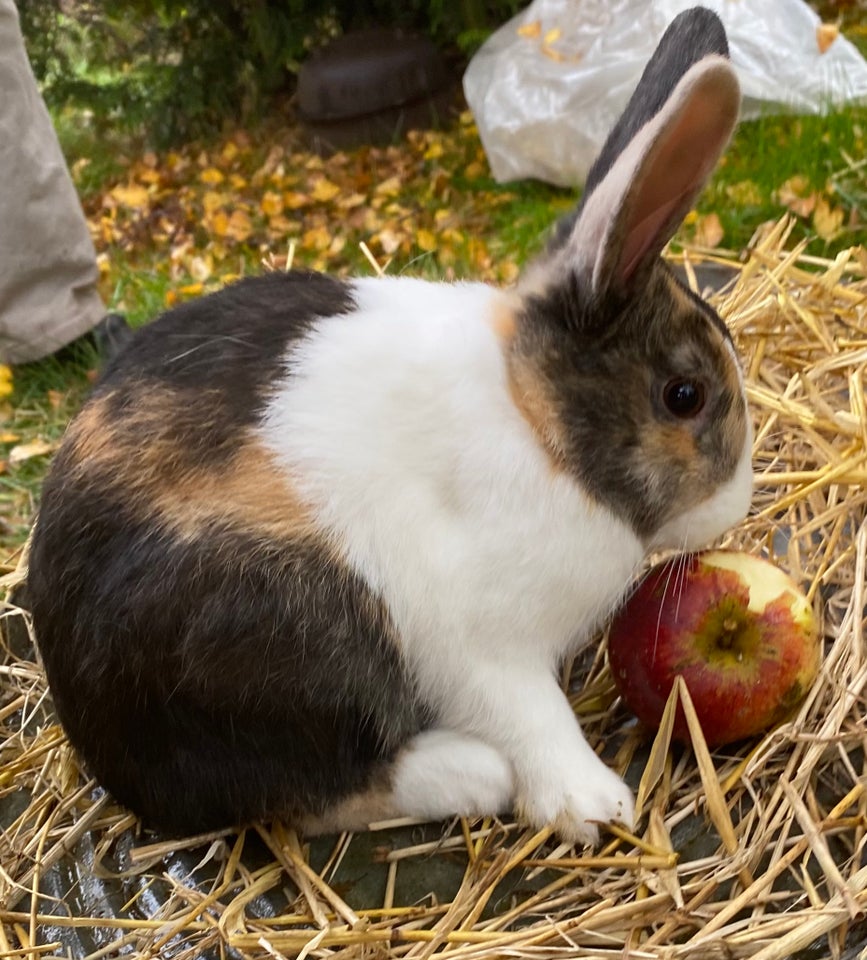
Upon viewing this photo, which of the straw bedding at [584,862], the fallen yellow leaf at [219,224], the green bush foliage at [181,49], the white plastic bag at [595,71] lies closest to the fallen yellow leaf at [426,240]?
the white plastic bag at [595,71]

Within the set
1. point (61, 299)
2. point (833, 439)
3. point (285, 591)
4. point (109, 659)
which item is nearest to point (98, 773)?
point (109, 659)

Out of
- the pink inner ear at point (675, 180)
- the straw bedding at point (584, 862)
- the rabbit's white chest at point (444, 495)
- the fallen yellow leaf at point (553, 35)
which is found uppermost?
the pink inner ear at point (675, 180)

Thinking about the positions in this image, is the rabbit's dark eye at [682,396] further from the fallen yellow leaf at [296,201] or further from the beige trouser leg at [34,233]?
the fallen yellow leaf at [296,201]

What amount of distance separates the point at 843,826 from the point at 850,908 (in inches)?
6.0

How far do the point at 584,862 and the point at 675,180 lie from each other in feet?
3.01

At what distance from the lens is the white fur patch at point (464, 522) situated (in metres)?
1.41

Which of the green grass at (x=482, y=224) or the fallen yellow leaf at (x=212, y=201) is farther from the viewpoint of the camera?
the fallen yellow leaf at (x=212, y=201)

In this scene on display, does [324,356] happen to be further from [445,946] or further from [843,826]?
[843,826]

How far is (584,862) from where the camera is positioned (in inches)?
55.4

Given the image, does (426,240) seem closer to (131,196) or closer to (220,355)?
(131,196)

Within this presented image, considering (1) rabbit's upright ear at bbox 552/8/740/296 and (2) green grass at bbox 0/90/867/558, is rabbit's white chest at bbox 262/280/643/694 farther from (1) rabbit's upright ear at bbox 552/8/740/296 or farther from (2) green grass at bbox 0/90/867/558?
(2) green grass at bbox 0/90/867/558

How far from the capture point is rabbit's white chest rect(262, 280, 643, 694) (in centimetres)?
140

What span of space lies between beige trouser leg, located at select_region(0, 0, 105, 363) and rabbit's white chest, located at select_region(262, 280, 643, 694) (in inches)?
77.1

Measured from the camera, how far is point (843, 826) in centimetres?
133
